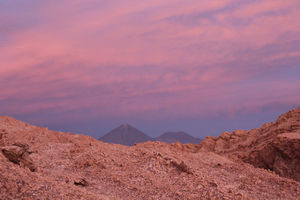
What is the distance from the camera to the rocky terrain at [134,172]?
21.8 ft

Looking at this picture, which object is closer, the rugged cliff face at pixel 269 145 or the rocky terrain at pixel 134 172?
the rocky terrain at pixel 134 172

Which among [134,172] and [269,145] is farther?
[269,145]

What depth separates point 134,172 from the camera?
31.9 ft

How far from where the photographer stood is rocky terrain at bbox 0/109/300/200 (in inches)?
261

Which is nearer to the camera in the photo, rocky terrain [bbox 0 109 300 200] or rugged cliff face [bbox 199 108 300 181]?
rocky terrain [bbox 0 109 300 200]

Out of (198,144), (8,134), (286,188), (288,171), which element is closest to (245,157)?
(288,171)

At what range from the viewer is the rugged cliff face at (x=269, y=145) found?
1523 centimetres

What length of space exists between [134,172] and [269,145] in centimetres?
956

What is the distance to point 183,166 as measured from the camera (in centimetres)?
1023

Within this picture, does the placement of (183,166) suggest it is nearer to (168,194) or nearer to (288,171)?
(168,194)

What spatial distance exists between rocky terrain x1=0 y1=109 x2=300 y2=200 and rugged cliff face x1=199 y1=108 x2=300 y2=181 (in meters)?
0.05

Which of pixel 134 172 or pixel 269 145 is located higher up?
pixel 269 145

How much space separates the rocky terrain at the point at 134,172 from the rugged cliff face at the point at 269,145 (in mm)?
49

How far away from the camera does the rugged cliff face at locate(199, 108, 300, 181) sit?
15227 millimetres
